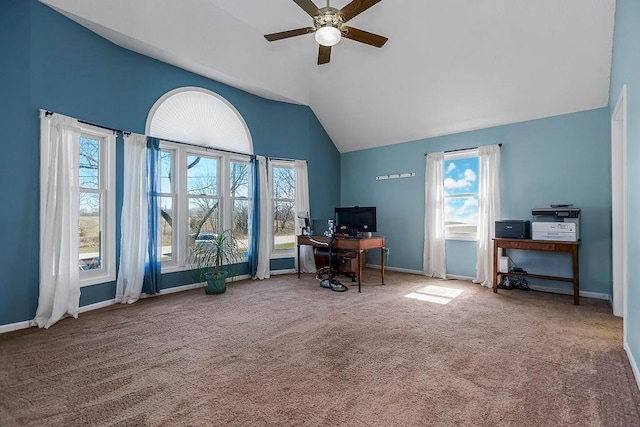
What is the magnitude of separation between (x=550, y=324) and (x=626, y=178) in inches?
61.4

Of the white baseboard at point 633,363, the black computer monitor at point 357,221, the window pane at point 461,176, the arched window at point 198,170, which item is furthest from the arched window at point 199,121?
the white baseboard at point 633,363

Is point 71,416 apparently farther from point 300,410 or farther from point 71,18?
point 71,18

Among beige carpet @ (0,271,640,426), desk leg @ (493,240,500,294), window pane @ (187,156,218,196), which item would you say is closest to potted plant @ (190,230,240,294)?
beige carpet @ (0,271,640,426)

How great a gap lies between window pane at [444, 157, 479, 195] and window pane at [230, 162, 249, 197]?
360 centimetres

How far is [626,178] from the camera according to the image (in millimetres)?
2529

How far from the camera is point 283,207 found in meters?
6.03

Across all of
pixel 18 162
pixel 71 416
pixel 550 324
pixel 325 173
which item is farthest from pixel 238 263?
pixel 550 324

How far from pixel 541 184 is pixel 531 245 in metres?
1.08

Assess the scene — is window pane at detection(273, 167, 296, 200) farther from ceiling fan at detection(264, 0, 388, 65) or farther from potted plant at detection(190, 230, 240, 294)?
ceiling fan at detection(264, 0, 388, 65)

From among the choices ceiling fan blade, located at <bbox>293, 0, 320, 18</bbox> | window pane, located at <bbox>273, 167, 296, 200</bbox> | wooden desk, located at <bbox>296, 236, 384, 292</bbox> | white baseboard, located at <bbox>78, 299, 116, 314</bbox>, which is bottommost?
white baseboard, located at <bbox>78, 299, 116, 314</bbox>

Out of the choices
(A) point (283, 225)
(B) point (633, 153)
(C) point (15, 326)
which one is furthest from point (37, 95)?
(B) point (633, 153)

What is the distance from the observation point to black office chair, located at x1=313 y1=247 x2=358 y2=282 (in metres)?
5.18

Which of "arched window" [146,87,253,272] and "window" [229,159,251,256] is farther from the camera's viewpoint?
"window" [229,159,251,256]

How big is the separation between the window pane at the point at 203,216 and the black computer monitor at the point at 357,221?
2.08 metres
